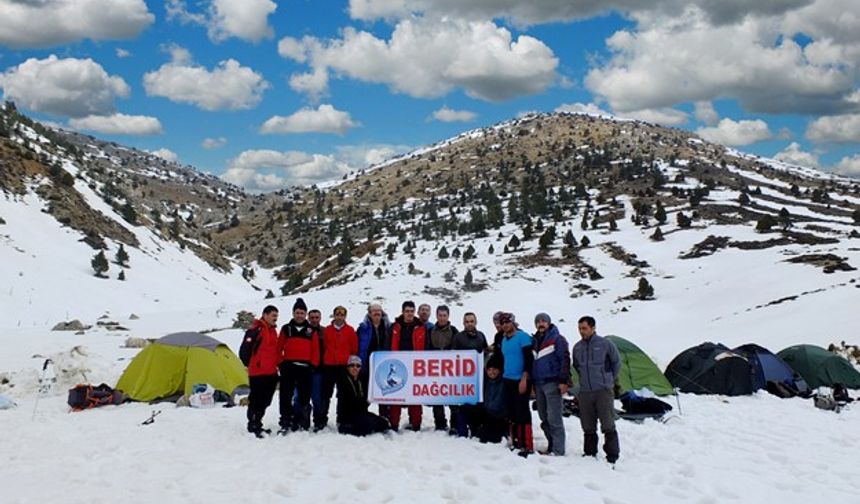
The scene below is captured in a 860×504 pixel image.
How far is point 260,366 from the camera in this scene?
10195 mm

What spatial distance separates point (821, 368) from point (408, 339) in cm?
1278

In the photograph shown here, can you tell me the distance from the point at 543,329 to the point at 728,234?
1918 inches

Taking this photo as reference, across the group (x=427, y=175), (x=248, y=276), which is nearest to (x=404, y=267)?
(x=248, y=276)

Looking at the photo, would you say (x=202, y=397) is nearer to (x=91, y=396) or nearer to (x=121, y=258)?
(x=91, y=396)

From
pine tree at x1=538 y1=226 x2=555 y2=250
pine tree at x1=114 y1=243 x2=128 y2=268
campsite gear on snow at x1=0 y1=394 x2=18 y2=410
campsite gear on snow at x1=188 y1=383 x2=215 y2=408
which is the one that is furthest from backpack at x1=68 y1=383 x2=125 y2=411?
pine tree at x1=538 y1=226 x2=555 y2=250

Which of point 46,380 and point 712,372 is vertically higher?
point 712,372

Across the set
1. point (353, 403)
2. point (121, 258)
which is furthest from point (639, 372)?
point (121, 258)

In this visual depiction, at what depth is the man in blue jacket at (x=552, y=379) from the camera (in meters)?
9.02

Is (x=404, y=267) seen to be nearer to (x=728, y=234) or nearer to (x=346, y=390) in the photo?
(x=728, y=234)

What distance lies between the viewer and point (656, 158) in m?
122

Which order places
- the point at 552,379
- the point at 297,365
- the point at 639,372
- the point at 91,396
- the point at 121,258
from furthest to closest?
1. the point at 121,258
2. the point at 639,372
3. the point at 91,396
4. the point at 297,365
5. the point at 552,379

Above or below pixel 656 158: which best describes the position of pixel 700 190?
below

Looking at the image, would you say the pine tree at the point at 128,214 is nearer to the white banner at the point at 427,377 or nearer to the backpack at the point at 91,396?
the backpack at the point at 91,396

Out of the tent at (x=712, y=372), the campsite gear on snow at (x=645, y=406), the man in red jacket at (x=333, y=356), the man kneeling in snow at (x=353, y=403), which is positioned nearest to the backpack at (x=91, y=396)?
the man in red jacket at (x=333, y=356)
